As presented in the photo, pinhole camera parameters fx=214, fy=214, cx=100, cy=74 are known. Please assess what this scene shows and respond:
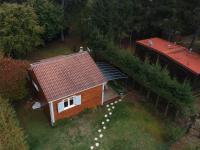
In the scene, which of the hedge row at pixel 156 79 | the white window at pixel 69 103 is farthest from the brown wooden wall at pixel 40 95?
the hedge row at pixel 156 79

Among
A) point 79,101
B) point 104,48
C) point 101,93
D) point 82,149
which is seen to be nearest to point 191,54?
point 104,48

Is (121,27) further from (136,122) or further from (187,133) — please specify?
(187,133)

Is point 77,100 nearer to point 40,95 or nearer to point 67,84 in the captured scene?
point 67,84

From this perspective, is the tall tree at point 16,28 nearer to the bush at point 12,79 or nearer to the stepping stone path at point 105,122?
the bush at point 12,79

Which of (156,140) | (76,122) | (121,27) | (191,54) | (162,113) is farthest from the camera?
(121,27)

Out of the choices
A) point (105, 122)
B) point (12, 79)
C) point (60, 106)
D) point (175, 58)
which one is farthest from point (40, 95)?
point (175, 58)
